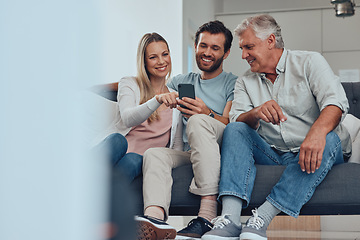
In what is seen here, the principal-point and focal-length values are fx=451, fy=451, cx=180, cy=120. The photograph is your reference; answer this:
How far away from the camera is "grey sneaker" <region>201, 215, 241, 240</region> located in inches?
52.9

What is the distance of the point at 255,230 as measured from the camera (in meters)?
1.36

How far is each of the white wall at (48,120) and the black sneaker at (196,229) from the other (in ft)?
4.40

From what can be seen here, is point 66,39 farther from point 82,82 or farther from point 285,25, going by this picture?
point 285,25

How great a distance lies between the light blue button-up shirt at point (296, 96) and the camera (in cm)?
167

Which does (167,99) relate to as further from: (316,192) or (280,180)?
(316,192)

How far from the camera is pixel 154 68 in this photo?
6.82 feet

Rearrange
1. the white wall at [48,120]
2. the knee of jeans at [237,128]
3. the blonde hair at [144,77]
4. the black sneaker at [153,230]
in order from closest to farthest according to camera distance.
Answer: the white wall at [48,120], the black sneaker at [153,230], the knee of jeans at [237,128], the blonde hair at [144,77]

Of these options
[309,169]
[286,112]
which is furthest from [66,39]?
[286,112]

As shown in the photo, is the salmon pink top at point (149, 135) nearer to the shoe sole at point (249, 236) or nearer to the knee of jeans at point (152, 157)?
the knee of jeans at point (152, 157)

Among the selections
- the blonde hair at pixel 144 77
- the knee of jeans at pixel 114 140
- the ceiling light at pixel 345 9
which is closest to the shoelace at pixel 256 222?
the knee of jeans at pixel 114 140

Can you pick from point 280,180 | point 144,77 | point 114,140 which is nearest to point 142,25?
point 144,77

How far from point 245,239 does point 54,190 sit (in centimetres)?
123

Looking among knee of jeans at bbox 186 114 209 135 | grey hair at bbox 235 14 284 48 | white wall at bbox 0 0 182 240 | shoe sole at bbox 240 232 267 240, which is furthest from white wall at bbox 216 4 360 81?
white wall at bbox 0 0 182 240

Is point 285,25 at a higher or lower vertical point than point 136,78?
higher
